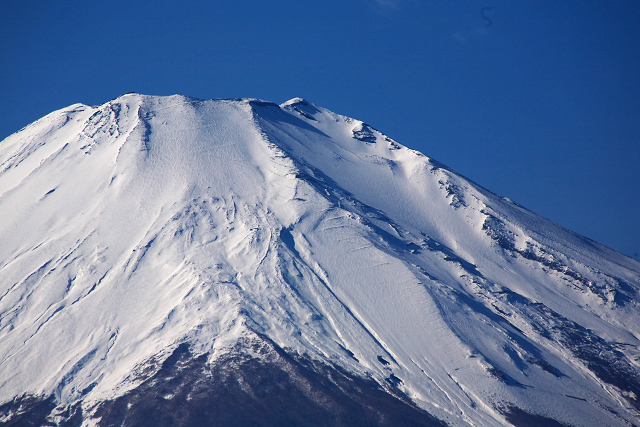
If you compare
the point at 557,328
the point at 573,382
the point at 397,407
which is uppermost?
the point at 557,328

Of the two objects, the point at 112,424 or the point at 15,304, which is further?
the point at 15,304

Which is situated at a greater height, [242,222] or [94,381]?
[242,222]

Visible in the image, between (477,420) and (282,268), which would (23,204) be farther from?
(477,420)

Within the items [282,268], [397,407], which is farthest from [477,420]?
[282,268]

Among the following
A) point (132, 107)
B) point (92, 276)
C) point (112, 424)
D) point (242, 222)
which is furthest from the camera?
point (132, 107)

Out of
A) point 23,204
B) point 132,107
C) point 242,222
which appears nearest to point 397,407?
point 242,222

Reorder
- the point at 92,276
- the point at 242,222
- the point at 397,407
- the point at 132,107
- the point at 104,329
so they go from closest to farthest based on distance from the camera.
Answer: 1. the point at 397,407
2. the point at 104,329
3. the point at 92,276
4. the point at 242,222
5. the point at 132,107
